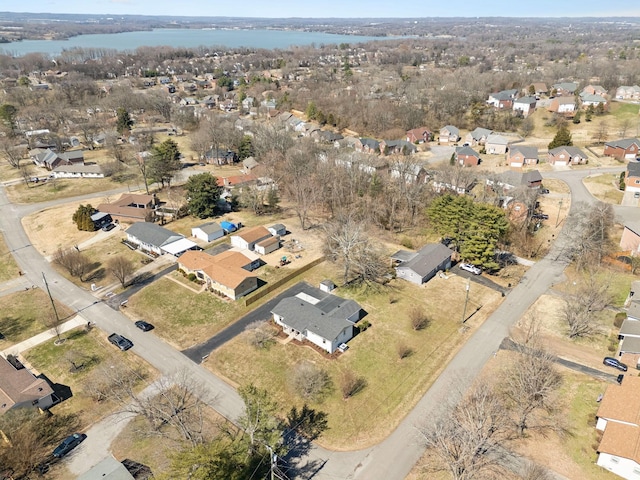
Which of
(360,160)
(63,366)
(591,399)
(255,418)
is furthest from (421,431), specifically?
(360,160)

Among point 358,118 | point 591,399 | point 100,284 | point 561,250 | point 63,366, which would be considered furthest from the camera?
point 358,118

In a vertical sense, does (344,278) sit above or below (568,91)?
below

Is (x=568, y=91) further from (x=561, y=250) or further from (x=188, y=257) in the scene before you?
(x=188, y=257)

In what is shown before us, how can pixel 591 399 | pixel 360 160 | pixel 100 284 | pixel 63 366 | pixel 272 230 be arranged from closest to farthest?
pixel 591 399 → pixel 63 366 → pixel 100 284 → pixel 272 230 → pixel 360 160

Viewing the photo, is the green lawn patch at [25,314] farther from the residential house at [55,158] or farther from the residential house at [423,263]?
the residential house at [55,158]

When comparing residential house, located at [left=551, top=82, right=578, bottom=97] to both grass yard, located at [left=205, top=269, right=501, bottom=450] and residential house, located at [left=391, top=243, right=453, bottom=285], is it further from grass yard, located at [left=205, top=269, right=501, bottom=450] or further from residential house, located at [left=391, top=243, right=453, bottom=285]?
grass yard, located at [left=205, top=269, right=501, bottom=450]

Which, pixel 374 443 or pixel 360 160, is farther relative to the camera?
pixel 360 160

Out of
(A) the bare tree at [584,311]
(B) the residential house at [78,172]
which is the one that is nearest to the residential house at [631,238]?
(A) the bare tree at [584,311]
